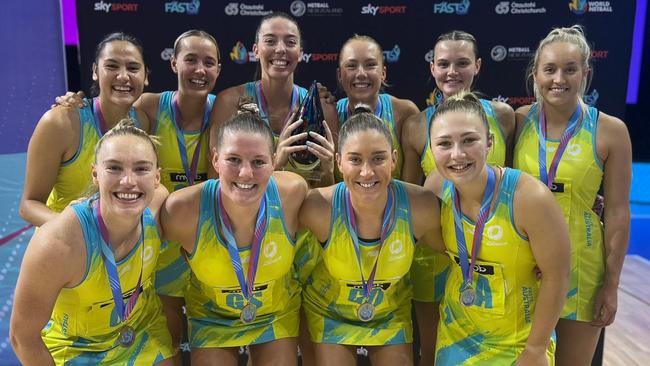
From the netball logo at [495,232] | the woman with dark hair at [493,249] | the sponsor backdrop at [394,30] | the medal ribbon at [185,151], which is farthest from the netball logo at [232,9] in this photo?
the netball logo at [495,232]

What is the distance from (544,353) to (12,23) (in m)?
5.05

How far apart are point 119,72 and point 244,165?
1025mm

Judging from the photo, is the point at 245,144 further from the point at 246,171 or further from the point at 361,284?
the point at 361,284

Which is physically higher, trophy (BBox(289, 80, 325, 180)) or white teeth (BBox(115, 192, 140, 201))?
trophy (BBox(289, 80, 325, 180))

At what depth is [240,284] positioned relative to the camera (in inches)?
97.7

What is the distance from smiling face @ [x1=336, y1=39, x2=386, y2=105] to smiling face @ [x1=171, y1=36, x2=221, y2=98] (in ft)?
2.35

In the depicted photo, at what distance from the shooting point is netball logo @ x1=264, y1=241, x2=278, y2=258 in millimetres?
2459

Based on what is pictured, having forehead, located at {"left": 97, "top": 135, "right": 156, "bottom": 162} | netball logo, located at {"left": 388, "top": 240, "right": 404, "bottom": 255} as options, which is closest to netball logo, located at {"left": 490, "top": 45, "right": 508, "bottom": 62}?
netball logo, located at {"left": 388, "top": 240, "right": 404, "bottom": 255}

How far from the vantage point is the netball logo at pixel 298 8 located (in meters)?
4.31

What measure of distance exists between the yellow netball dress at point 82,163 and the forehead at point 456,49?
162 cm

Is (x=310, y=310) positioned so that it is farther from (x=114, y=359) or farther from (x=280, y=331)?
(x=114, y=359)

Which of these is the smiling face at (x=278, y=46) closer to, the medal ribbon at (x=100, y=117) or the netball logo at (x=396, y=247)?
the medal ribbon at (x=100, y=117)

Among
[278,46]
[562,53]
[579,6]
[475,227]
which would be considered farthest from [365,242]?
[579,6]

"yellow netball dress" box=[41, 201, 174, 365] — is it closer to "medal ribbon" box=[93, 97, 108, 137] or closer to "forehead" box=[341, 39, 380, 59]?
"medal ribbon" box=[93, 97, 108, 137]
